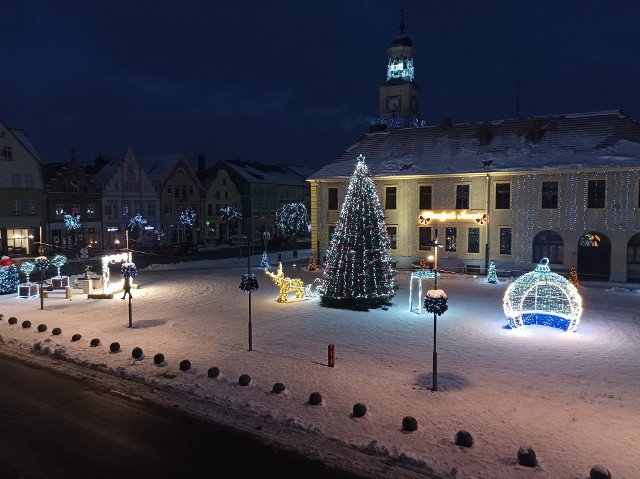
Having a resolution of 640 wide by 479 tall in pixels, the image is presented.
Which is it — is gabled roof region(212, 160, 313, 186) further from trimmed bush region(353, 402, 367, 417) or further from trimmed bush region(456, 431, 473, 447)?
trimmed bush region(456, 431, 473, 447)

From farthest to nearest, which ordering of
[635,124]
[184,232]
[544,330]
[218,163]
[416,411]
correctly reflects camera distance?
[218,163] < [184,232] < [635,124] < [544,330] < [416,411]

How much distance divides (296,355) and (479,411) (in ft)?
19.4

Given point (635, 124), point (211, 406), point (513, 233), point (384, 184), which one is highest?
point (635, 124)

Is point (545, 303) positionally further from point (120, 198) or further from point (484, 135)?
point (120, 198)

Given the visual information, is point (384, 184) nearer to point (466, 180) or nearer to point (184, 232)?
point (466, 180)

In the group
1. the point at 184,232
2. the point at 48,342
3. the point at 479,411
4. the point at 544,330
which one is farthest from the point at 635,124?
the point at 184,232

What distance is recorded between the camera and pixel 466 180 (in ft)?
110

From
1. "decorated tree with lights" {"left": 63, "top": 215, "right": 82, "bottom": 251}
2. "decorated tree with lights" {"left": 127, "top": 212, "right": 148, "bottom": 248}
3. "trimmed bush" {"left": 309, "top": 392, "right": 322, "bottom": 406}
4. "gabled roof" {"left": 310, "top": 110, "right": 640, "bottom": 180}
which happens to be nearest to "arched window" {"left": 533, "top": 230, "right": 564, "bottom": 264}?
"gabled roof" {"left": 310, "top": 110, "right": 640, "bottom": 180}

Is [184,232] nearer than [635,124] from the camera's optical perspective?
No

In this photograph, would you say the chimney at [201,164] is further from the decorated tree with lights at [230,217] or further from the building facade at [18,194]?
the building facade at [18,194]

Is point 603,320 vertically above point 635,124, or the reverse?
point 635,124

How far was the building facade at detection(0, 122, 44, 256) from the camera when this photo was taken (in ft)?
148

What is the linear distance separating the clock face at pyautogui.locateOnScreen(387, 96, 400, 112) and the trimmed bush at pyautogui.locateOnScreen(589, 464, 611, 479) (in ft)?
187

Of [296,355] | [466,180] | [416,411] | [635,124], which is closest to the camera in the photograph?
[416,411]
